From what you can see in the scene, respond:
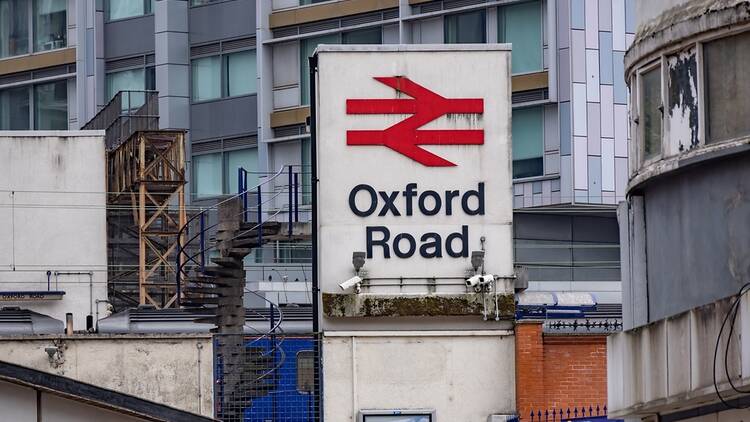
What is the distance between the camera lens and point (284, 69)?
7138 cm

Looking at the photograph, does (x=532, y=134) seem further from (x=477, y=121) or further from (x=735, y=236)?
(x=735, y=236)

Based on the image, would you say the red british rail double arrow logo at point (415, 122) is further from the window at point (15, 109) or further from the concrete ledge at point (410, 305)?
the window at point (15, 109)

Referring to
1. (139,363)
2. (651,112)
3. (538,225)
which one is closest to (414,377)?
(139,363)

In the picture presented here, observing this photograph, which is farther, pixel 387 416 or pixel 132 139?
pixel 132 139

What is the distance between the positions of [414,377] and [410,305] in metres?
1.36

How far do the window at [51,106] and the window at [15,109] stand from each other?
1.63 feet

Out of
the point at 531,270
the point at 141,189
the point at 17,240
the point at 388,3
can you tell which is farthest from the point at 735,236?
the point at 388,3

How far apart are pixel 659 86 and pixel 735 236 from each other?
250 centimetres

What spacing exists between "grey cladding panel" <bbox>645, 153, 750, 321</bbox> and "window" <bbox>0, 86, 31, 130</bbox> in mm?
57639

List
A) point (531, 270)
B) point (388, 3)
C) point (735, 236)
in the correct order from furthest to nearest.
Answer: point (388, 3) → point (531, 270) → point (735, 236)

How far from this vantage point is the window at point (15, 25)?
78.1 meters

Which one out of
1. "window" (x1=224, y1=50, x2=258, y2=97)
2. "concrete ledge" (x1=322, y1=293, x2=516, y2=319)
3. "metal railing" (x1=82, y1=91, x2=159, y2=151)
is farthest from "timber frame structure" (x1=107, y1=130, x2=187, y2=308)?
"concrete ledge" (x1=322, y1=293, x2=516, y2=319)

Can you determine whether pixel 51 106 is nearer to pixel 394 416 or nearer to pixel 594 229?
pixel 594 229

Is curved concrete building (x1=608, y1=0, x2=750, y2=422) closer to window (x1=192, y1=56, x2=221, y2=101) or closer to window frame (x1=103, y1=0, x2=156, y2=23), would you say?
window (x1=192, y1=56, x2=221, y2=101)
